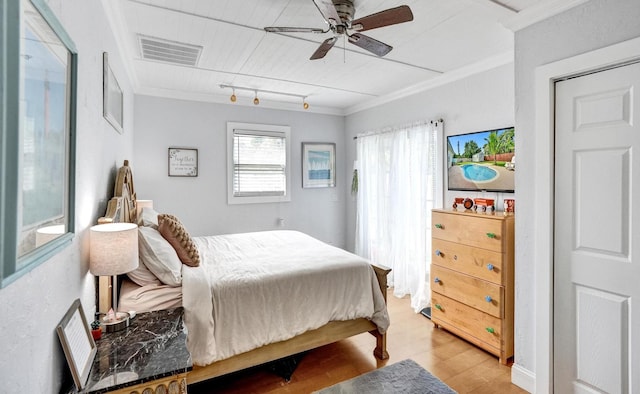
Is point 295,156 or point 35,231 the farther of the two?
point 295,156

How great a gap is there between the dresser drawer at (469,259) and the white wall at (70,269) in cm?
283

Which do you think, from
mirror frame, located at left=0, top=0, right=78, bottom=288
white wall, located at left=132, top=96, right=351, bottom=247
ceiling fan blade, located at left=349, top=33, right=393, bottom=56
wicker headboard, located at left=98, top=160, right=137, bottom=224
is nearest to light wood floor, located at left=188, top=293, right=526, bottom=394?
wicker headboard, located at left=98, top=160, right=137, bottom=224

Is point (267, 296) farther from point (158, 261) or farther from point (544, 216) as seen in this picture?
point (544, 216)

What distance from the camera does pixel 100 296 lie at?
176 cm

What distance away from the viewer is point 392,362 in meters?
2.56

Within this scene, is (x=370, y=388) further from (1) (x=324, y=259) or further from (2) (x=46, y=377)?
(2) (x=46, y=377)

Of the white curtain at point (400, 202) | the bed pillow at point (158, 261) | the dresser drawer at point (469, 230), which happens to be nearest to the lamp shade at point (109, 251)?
the bed pillow at point (158, 261)

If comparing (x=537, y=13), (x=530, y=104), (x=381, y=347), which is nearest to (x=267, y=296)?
(x=381, y=347)

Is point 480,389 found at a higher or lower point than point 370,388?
lower

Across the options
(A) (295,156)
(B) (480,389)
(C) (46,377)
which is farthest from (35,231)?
(A) (295,156)

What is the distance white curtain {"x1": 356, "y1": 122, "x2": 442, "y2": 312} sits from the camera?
3.72 meters

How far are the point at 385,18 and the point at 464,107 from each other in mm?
1903

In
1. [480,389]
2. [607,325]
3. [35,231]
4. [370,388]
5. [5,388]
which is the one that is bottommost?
[480,389]

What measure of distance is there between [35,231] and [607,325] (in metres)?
2.77
